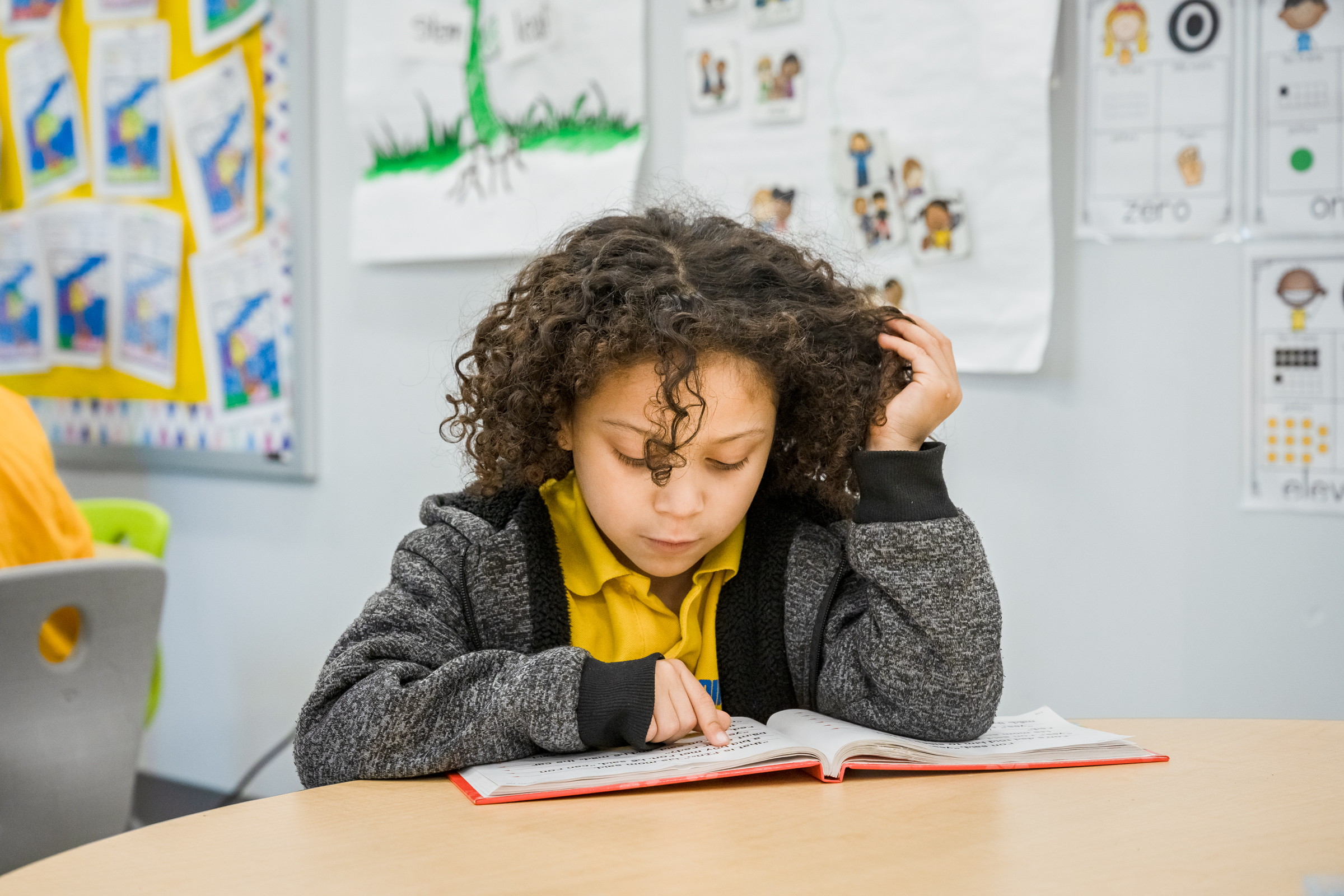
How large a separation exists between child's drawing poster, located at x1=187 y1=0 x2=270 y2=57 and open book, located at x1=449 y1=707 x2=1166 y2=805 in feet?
5.13

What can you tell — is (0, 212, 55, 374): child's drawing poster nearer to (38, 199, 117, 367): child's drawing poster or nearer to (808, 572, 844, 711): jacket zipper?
(38, 199, 117, 367): child's drawing poster

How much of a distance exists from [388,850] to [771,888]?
21 centimetres

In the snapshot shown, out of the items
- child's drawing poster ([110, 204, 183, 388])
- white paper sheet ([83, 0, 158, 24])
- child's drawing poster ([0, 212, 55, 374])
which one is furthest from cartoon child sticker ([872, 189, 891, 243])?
child's drawing poster ([0, 212, 55, 374])

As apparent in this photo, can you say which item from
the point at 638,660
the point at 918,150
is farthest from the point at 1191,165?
the point at 638,660

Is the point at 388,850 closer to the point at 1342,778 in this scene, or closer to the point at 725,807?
the point at 725,807

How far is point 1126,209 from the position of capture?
1243mm

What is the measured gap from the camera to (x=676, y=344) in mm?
826

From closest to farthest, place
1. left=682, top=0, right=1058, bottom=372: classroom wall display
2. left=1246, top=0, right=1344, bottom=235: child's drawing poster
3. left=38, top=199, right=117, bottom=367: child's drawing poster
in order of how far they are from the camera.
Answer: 1. left=1246, top=0, right=1344, bottom=235: child's drawing poster
2. left=682, top=0, right=1058, bottom=372: classroom wall display
3. left=38, top=199, right=117, bottom=367: child's drawing poster

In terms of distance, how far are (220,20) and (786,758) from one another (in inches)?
68.4

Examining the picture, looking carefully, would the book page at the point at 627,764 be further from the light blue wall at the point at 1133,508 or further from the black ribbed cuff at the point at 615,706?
the light blue wall at the point at 1133,508

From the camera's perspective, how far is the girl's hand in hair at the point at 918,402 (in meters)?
0.88

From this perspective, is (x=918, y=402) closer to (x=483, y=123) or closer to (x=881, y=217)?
(x=881, y=217)

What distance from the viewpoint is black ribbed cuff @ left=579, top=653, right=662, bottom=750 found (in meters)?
0.75

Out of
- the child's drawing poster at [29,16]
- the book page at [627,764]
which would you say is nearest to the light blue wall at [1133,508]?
the book page at [627,764]
